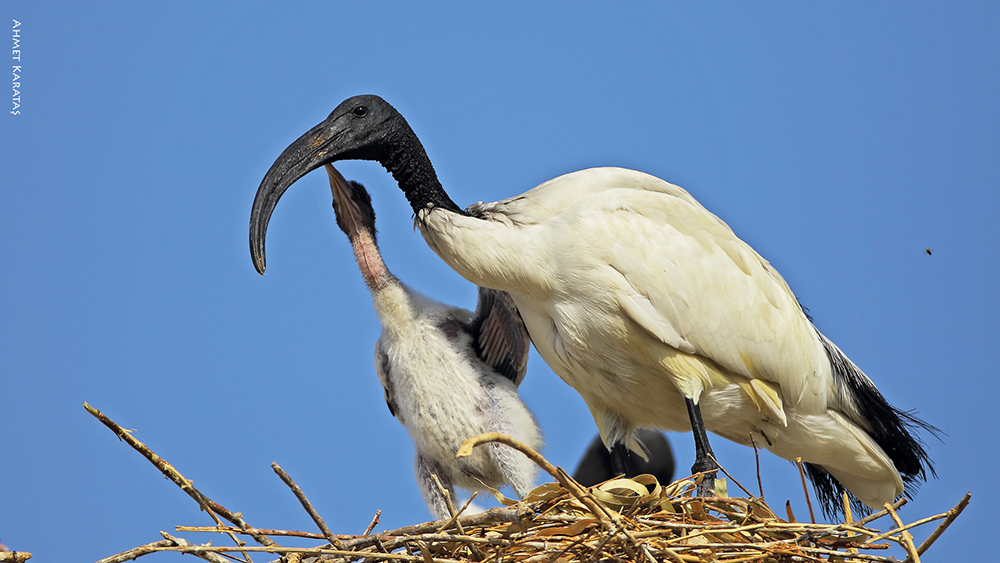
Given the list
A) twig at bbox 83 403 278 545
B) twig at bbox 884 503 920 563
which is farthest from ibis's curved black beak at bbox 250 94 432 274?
twig at bbox 884 503 920 563

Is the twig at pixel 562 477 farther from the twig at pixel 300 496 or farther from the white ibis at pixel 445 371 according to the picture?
the white ibis at pixel 445 371

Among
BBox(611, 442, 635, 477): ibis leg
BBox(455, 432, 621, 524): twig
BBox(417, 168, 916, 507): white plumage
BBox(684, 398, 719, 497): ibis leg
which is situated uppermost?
BBox(417, 168, 916, 507): white plumage

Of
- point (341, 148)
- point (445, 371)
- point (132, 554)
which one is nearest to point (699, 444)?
point (445, 371)

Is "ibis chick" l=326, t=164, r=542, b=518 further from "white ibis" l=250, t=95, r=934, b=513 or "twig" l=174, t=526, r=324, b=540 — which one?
"twig" l=174, t=526, r=324, b=540

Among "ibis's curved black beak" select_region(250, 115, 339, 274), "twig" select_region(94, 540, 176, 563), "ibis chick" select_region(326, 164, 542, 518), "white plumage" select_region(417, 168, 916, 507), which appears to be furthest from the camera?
"ibis chick" select_region(326, 164, 542, 518)

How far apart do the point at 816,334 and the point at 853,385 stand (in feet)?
0.68

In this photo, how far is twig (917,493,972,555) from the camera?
7.82 feet

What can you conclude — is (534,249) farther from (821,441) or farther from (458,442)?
(821,441)

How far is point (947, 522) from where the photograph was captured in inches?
96.9

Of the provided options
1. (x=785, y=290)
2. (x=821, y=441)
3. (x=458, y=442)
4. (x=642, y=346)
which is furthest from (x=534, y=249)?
(x=821, y=441)

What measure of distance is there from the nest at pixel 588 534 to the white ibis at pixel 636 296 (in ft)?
1.98

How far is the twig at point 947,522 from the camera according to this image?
238 cm

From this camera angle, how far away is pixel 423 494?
3723 mm

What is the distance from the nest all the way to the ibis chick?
85cm
